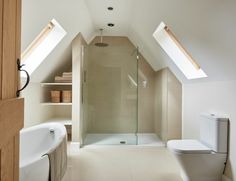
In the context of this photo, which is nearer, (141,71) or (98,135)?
(98,135)

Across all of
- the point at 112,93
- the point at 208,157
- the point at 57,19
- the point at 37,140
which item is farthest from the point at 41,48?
the point at 208,157

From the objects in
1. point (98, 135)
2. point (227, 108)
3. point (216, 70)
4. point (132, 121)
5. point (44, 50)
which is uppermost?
point (44, 50)

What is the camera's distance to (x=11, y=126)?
2.65 feet

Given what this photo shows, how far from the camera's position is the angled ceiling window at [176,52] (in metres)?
3.11

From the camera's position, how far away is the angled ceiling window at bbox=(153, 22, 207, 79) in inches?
122

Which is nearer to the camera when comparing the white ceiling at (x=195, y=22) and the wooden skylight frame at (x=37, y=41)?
the white ceiling at (x=195, y=22)

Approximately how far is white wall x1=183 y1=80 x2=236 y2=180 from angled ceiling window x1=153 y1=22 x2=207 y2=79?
0.82 feet

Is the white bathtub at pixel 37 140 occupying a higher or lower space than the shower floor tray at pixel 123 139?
higher

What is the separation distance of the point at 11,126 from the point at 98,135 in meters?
3.66

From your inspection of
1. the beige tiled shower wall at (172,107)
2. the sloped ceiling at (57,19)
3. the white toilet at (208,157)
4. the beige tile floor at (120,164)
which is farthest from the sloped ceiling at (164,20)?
the beige tile floor at (120,164)

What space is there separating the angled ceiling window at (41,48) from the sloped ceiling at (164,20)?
111 mm

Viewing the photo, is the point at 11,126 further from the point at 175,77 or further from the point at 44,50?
the point at 175,77

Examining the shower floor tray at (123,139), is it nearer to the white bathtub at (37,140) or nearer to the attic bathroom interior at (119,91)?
Result: the attic bathroom interior at (119,91)

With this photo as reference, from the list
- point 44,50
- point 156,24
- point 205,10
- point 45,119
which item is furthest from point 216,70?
point 45,119
